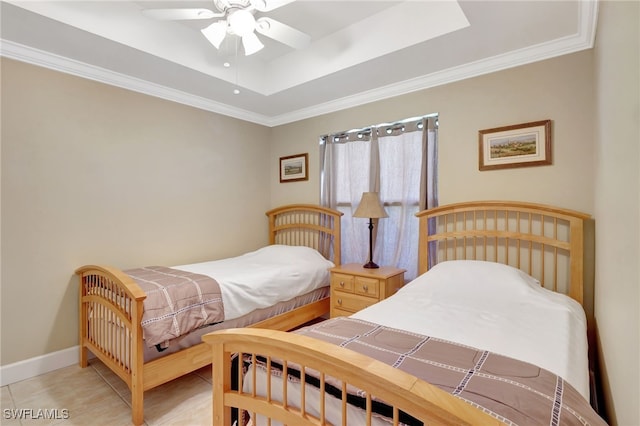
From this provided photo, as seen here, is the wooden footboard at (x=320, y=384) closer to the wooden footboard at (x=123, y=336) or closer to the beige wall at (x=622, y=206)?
the beige wall at (x=622, y=206)

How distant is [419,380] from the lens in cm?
81

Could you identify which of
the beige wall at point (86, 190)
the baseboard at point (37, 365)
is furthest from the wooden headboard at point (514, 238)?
the baseboard at point (37, 365)

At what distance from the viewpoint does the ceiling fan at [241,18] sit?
175cm

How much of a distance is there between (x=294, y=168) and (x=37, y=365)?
9.45 feet

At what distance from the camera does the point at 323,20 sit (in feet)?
8.38

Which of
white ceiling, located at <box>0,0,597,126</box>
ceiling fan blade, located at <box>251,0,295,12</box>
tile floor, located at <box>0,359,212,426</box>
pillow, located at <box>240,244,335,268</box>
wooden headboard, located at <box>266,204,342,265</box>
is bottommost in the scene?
tile floor, located at <box>0,359,212,426</box>

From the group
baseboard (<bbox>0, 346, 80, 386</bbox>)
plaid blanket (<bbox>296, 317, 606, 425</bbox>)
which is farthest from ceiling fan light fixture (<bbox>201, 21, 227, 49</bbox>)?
baseboard (<bbox>0, 346, 80, 386</bbox>)

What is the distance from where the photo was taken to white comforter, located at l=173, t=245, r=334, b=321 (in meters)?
2.37

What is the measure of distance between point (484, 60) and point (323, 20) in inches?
51.6

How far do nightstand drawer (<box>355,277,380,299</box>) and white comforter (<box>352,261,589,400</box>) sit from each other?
425 millimetres

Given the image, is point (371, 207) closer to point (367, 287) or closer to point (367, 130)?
point (367, 287)

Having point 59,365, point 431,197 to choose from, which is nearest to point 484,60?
point 431,197

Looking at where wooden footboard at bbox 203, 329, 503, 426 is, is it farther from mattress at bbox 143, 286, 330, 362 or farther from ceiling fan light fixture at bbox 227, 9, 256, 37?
ceiling fan light fixture at bbox 227, 9, 256, 37

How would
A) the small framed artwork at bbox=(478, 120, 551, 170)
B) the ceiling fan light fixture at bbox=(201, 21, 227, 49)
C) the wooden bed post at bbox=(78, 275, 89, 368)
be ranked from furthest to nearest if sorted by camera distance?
1. the wooden bed post at bbox=(78, 275, 89, 368)
2. the small framed artwork at bbox=(478, 120, 551, 170)
3. the ceiling fan light fixture at bbox=(201, 21, 227, 49)
